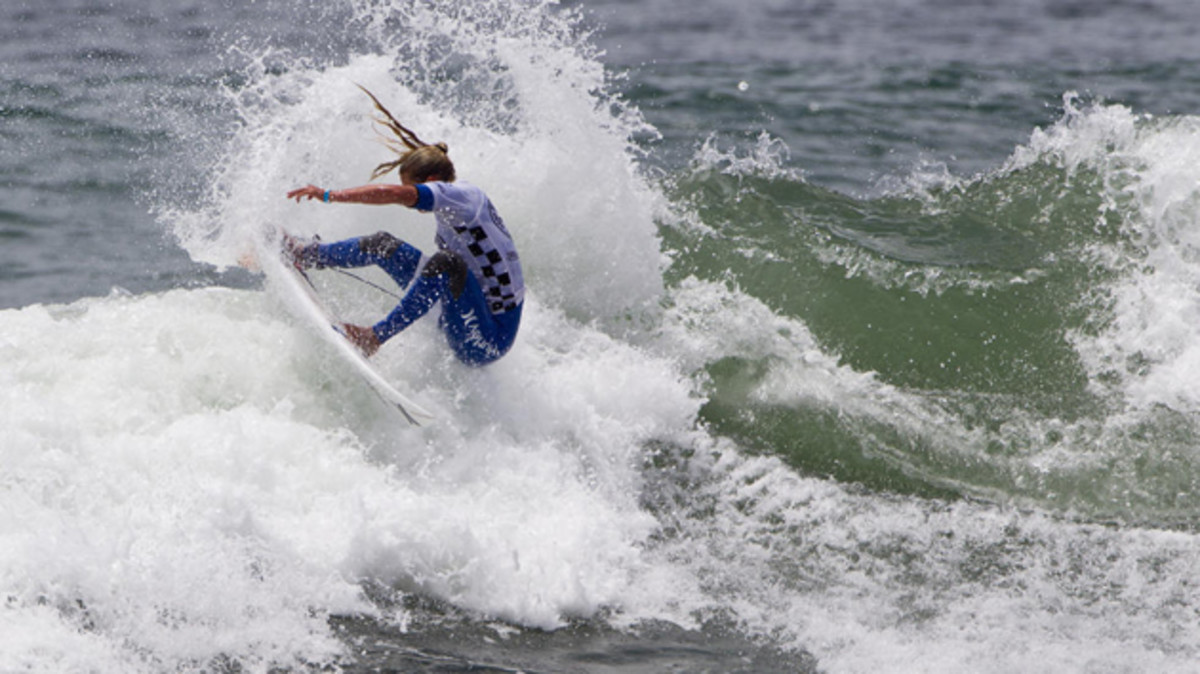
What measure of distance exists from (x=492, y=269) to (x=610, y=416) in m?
1.17

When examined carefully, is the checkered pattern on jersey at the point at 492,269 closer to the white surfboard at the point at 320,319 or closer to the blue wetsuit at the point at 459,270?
the blue wetsuit at the point at 459,270

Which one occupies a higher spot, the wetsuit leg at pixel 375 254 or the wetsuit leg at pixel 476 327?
the wetsuit leg at pixel 375 254

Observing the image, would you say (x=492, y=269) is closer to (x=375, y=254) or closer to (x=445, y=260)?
(x=445, y=260)

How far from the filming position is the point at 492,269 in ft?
22.5

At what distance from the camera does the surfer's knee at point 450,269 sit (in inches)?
265

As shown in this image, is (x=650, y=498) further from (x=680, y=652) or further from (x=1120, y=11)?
(x=1120, y=11)

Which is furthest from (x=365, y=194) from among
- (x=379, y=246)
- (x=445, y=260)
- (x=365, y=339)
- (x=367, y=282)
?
(x=367, y=282)

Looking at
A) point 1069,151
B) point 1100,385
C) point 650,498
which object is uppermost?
point 1069,151

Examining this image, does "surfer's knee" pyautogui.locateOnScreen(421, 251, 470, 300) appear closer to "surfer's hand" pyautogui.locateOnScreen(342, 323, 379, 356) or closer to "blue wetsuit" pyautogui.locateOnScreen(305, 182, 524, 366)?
"blue wetsuit" pyautogui.locateOnScreen(305, 182, 524, 366)

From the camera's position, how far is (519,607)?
5.59 meters

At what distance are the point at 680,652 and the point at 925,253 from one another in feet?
17.9

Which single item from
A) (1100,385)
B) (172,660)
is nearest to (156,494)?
(172,660)

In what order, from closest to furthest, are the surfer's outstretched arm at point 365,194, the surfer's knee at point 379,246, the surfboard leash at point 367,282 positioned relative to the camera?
the surfer's outstretched arm at point 365,194
the surfer's knee at point 379,246
the surfboard leash at point 367,282

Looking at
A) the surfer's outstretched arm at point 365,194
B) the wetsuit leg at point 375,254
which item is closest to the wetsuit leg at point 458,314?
the wetsuit leg at point 375,254
